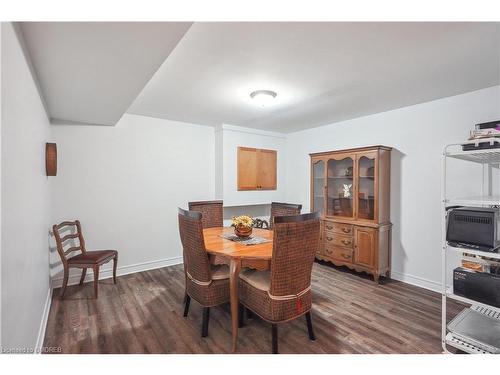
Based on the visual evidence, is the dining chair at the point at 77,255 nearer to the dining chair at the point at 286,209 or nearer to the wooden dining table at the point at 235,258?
the wooden dining table at the point at 235,258

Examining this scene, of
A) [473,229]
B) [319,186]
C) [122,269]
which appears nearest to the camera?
[473,229]

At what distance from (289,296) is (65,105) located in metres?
2.81

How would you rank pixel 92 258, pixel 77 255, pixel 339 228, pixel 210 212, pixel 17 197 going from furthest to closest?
pixel 339 228 < pixel 210 212 < pixel 77 255 < pixel 92 258 < pixel 17 197

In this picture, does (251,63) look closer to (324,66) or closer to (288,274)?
(324,66)

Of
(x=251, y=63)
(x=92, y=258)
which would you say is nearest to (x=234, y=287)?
(x=251, y=63)

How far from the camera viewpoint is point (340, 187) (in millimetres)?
3756

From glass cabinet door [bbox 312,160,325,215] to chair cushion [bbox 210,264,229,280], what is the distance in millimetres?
2152

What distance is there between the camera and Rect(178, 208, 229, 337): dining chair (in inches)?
78.7

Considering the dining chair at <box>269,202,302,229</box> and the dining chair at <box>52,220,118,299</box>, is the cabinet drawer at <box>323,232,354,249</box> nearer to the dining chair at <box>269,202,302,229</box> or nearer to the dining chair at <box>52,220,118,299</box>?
the dining chair at <box>269,202,302,229</box>

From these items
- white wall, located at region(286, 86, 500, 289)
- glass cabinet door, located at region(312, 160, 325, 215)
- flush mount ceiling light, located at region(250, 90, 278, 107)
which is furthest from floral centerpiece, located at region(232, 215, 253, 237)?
white wall, located at region(286, 86, 500, 289)

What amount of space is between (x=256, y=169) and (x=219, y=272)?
2.54 m

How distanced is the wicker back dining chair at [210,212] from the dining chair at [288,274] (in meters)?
1.48

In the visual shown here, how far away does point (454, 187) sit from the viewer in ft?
9.14

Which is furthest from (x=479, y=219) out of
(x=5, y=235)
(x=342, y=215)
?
(x=5, y=235)
